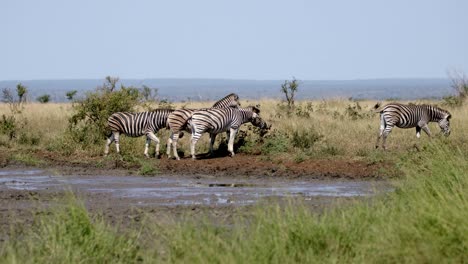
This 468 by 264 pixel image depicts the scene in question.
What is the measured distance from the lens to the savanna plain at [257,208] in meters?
8.67

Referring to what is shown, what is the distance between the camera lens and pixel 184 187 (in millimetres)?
17094

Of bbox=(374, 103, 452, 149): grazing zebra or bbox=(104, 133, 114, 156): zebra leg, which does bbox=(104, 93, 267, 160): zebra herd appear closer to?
bbox=(104, 133, 114, 156): zebra leg

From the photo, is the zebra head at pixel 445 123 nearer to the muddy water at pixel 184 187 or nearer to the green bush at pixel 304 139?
the green bush at pixel 304 139

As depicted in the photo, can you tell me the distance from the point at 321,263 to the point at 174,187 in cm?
883

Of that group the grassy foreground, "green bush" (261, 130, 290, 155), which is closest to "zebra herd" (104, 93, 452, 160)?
"green bush" (261, 130, 290, 155)

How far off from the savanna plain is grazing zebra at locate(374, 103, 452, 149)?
0.37 metres

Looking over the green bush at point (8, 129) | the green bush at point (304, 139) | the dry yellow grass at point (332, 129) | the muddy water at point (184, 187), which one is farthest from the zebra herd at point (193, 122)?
the green bush at point (8, 129)

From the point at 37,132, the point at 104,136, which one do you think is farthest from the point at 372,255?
the point at 37,132

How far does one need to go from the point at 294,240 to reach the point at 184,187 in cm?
816

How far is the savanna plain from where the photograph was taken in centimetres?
867

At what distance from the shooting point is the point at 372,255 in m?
8.62

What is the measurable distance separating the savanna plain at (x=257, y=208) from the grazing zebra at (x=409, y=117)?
1.22 ft

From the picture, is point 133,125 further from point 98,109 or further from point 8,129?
point 8,129

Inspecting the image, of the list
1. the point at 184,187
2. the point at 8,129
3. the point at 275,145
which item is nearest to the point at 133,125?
the point at 275,145
